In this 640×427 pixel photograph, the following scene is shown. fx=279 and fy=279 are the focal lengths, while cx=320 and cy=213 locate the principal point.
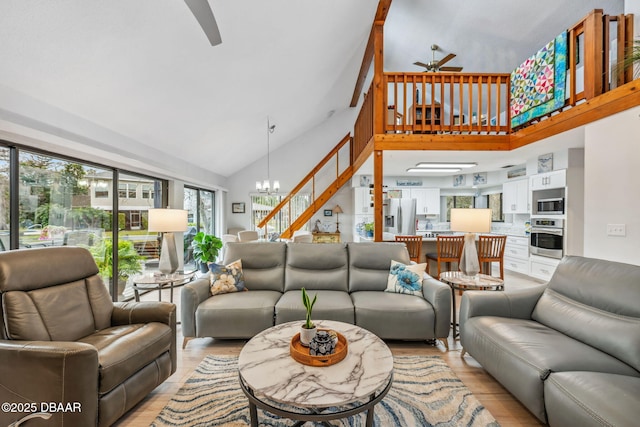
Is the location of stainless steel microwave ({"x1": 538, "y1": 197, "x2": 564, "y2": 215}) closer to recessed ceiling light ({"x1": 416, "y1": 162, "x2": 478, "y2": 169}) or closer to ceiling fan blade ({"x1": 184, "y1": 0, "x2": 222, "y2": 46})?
recessed ceiling light ({"x1": 416, "y1": 162, "x2": 478, "y2": 169})

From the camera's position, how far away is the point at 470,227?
9.68 ft

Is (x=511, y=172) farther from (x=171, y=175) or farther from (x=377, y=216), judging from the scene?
(x=171, y=175)

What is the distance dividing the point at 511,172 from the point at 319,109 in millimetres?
4794

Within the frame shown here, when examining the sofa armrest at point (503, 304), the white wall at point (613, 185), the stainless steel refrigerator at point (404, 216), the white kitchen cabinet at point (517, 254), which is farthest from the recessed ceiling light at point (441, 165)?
the sofa armrest at point (503, 304)

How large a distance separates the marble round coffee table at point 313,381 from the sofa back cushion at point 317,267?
1367 millimetres

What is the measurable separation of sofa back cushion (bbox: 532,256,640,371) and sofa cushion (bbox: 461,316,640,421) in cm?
7

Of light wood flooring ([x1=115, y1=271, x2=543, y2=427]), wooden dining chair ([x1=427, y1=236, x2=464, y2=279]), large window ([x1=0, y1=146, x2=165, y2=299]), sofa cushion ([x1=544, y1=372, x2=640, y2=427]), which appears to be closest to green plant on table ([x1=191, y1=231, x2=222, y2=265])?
large window ([x1=0, y1=146, x2=165, y2=299])

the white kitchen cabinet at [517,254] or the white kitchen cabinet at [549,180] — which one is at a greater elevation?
the white kitchen cabinet at [549,180]

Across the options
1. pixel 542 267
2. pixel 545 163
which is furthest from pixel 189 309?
pixel 545 163

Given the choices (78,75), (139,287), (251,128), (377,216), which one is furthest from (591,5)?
(139,287)

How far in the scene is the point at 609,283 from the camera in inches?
75.4

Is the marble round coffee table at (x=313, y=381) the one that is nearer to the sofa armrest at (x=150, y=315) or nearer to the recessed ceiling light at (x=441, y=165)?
the sofa armrest at (x=150, y=315)

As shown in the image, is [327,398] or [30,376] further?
[30,376]

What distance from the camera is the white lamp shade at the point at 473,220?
2.92 meters
